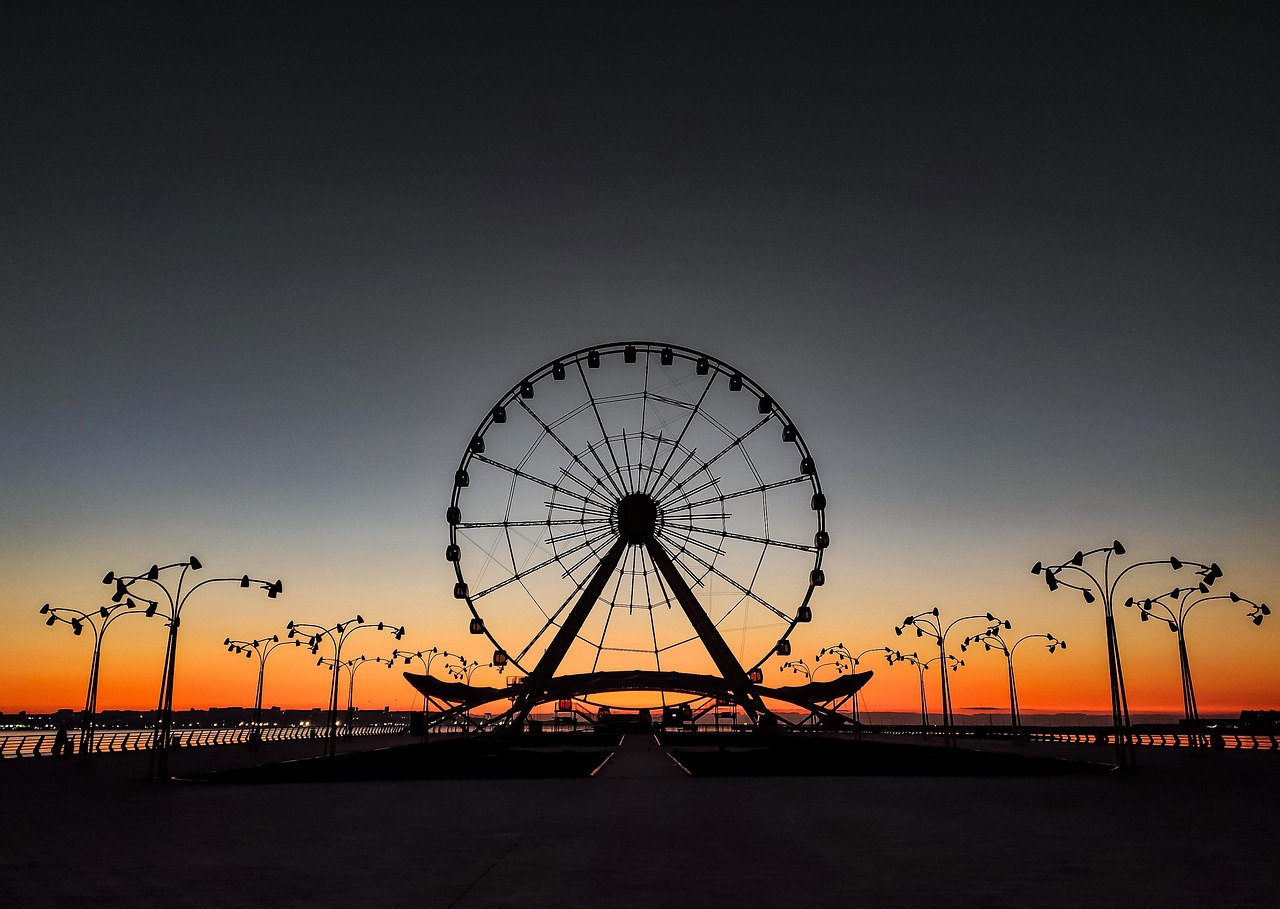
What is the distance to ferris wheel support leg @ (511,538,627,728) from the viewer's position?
53.5m

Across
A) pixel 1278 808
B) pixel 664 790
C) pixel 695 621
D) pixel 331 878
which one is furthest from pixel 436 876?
pixel 695 621

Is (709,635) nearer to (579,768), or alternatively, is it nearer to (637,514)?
(637,514)

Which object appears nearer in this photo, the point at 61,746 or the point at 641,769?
the point at 641,769

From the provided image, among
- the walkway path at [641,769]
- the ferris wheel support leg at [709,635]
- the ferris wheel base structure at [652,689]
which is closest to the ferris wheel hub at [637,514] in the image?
the ferris wheel support leg at [709,635]

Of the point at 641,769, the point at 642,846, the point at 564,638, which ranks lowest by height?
the point at 641,769

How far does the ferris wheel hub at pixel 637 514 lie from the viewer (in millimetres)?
51906

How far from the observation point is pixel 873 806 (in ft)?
65.3

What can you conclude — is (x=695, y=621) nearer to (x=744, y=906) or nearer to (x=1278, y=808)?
(x=1278, y=808)

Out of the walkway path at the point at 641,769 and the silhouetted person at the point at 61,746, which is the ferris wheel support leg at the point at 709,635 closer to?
the walkway path at the point at 641,769

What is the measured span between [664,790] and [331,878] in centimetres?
1402

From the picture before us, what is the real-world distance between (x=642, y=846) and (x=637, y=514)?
126 feet

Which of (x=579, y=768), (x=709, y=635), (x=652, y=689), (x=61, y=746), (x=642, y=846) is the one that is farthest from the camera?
(x=652, y=689)

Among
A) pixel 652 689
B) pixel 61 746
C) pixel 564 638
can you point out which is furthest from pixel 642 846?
pixel 652 689

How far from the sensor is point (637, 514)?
52000 mm
